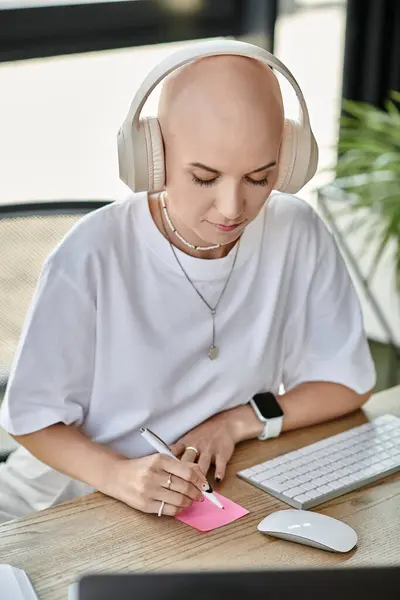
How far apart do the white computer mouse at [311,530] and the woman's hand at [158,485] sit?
0.11 metres

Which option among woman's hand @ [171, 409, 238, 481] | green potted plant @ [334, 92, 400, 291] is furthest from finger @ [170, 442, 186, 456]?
green potted plant @ [334, 92, 400, 291]

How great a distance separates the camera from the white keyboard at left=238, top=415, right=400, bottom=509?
1477 mm

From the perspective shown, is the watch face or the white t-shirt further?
the watch face

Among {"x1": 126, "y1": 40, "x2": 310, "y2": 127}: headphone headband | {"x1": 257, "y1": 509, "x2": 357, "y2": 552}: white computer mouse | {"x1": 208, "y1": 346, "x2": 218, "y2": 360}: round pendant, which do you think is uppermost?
{"x1": 126, "y1": 40, "x2": 310, "y2": 127}: headphone headband

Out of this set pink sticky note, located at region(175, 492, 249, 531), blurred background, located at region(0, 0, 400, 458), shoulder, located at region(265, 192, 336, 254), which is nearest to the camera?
pink sticky note, located at region(175, 492, 249, 531)

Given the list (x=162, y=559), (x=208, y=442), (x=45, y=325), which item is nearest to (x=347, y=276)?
(x=208, y=442)

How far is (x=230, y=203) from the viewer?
1.47 metres

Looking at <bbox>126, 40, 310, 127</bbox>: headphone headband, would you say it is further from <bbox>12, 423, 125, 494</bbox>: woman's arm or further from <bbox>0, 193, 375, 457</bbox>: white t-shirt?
<bbox>12, 423, 125, 494</bbox>: woman's arm

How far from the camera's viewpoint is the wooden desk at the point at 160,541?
4.18ft

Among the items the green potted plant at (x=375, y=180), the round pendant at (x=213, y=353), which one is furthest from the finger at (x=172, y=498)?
the green potted plant at (x=375, y=180)

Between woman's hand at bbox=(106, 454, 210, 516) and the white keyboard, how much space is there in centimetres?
13

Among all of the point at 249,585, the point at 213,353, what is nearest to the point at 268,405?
the point at 213,353

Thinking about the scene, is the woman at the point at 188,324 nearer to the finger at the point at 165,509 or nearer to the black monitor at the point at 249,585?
the finger at the point at 165,509

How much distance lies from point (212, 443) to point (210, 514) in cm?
21
